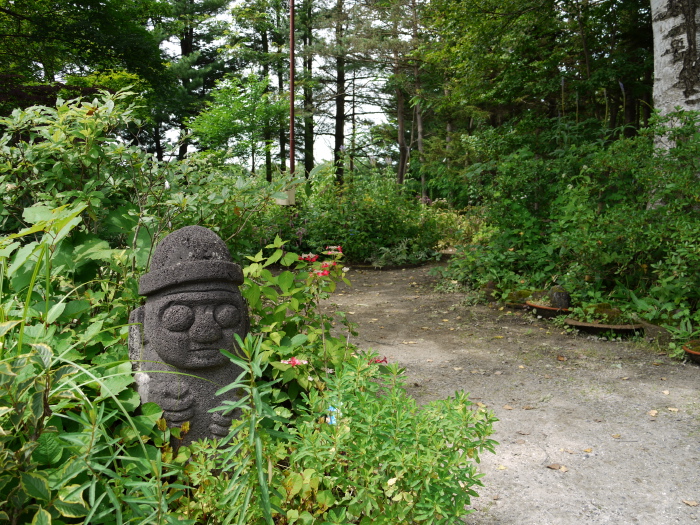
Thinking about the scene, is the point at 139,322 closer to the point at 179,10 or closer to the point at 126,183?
the point at 126,183

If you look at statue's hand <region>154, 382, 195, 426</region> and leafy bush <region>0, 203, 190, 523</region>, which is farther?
statue's hand <region>154, 382, 195, 426</region>

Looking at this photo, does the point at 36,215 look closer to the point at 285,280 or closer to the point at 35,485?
the point at 285,280

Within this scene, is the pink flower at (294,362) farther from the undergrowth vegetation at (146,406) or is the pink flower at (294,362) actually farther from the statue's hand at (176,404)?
the statue's hand at (176,404)

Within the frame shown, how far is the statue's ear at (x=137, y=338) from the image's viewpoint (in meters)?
2.00

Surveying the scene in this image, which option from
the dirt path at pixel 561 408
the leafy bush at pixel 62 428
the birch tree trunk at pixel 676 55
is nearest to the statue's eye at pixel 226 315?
the leafy bush at pixel 62 428

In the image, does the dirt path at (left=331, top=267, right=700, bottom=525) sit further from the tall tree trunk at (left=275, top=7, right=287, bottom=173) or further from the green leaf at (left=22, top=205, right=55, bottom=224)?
the tall tree trunk at (left=275, top=7, right=287, bottom=173)

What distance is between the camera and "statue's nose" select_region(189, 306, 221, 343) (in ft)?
6.27

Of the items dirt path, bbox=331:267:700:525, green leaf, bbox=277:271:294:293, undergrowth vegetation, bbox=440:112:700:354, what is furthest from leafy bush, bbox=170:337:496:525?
undergrowth vegetation, bbox=440:112:700:354

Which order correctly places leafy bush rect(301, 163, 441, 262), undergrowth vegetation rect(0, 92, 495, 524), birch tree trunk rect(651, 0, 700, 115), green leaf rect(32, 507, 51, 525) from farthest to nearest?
leafy bush rect(301, 163, 441, 262) → birch tree trunk rect(651, 0, 700, 115) → undergrowth vegetation rect(0, 92, 495, 524) → green leaf rect(32, 507, 51, 525)

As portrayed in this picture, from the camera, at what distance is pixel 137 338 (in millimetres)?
2012

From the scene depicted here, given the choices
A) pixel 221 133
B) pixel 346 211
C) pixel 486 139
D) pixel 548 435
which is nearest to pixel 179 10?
pixel 221 133

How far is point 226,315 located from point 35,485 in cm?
85

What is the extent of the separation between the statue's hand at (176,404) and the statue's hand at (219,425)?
3.4 inches

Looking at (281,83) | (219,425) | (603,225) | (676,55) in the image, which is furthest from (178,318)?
(281,83)
